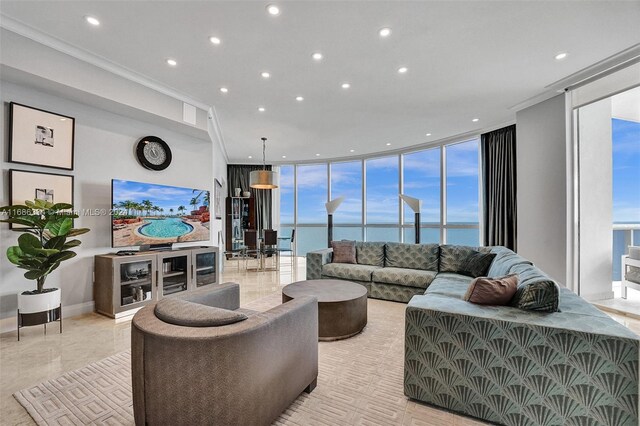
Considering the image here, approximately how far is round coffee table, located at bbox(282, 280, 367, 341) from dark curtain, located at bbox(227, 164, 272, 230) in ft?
17.8

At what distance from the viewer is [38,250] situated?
254cm

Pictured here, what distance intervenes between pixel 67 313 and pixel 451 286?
446 cm

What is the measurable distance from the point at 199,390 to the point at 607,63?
4799 mm

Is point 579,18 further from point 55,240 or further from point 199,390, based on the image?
point 55,240

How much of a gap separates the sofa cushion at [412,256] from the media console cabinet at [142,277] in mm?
2979

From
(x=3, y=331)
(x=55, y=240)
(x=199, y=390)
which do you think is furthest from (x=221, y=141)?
(x=199, y=390)

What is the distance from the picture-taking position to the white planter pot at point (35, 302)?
2.60m

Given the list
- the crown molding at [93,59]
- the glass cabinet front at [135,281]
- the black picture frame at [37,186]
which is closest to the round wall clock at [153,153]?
the crown molding at [93,59]

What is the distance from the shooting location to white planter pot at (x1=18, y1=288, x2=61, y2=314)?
2.60m

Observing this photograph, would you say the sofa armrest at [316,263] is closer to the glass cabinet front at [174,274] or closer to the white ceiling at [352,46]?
the glass cabinet front at [174,274]

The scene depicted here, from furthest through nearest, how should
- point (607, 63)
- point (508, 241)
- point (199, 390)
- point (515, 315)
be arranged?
point (508, 241)
point (607, 63)
point (515, 315)
point (199, 390)

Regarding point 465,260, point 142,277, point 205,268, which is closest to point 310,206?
point 205,268

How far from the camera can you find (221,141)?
234 inches

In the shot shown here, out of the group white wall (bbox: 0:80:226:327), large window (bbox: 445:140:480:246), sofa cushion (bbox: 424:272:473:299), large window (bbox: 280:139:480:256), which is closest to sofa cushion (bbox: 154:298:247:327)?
sofa cushion (bbox: 424:272:473:299)
